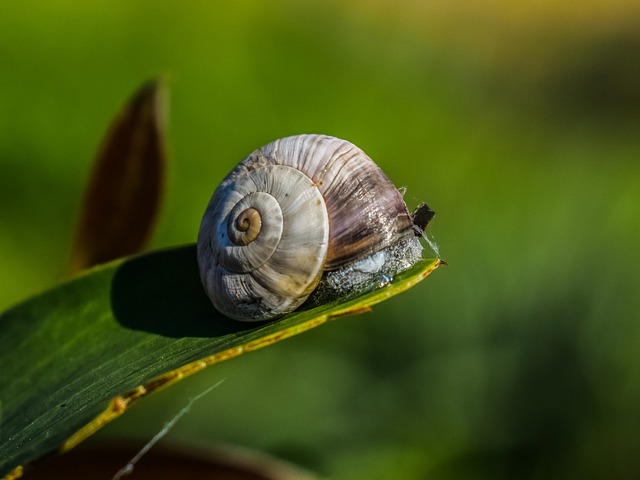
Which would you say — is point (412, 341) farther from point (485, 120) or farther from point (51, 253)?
point (485, 120)

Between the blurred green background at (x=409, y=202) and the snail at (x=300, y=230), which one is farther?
the blurred green background at (x=409, y=202)

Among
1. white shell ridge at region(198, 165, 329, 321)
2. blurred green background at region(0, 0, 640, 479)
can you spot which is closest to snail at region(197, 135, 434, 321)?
white shell ridge at region(198, 165, 329, 321)

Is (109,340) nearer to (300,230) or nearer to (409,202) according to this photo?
(300,230)

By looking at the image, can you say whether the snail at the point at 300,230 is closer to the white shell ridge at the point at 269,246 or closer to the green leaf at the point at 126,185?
the white shell ridge at the point at 269,246

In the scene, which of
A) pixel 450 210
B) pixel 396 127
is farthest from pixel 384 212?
pixel 396 127

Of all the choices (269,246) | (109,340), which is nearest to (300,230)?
(269,246)

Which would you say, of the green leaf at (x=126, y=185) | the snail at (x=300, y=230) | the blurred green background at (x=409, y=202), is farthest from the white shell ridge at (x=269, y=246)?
the blurred green background at (x=409, y=202)
